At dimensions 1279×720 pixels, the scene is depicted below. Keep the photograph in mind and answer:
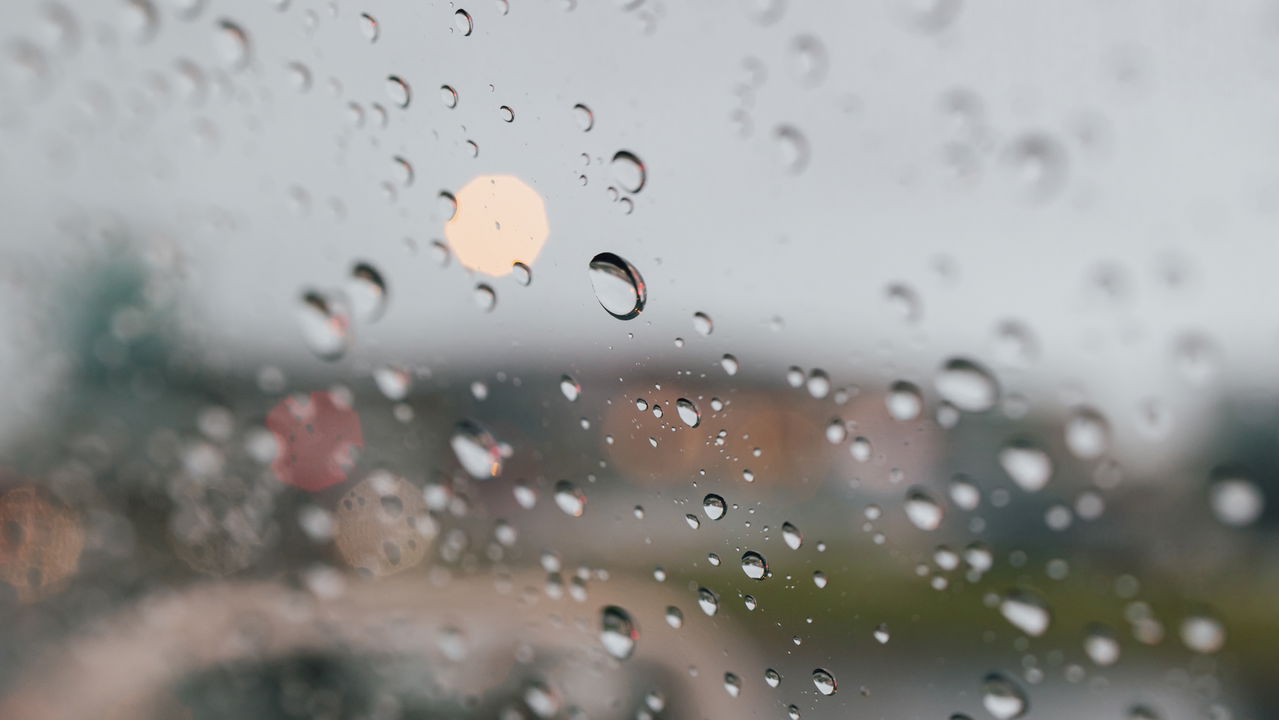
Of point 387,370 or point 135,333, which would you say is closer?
point 387,370

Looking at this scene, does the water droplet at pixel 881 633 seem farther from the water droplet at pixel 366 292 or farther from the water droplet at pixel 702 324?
the water droplet at pixel 366 292

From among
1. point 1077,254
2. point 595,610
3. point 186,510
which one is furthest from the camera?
point 186,510

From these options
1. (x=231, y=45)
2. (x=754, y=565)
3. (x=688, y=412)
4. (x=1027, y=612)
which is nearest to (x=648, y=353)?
(x=688, y=412)

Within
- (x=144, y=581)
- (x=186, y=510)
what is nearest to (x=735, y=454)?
(x=186, y=510)

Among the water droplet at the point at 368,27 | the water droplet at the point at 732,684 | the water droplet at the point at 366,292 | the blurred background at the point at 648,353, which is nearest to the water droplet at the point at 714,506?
the blurred background at the point at 648,353

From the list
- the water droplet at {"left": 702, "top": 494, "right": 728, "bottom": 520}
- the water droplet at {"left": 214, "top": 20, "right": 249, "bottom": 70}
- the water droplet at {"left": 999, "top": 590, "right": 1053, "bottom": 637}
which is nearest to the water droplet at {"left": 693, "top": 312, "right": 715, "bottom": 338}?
the water droplet at {"left": 702, "top": 494, "right": 728, "bottom": 520}

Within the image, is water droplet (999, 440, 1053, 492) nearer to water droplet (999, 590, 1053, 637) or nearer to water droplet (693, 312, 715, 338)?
water droplet (999, 590, 1053, 637)

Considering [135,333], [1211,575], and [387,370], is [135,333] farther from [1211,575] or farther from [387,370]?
[1211,575]
